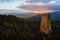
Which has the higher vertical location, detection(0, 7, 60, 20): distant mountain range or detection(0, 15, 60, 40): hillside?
detection(0, 7, 60, 20): distant mountain range

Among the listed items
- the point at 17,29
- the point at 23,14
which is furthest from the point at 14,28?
the point at 23,14

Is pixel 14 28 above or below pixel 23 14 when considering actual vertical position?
below

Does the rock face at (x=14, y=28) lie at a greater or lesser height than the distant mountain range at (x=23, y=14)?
lesser

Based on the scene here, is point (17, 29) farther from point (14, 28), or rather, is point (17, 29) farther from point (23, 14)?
point (23, 14)

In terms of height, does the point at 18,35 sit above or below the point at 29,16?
below

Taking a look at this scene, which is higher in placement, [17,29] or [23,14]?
[23,14]

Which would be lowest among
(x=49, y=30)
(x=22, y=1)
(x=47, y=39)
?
(x=47, y=39)

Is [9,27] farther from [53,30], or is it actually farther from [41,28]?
[53,30]

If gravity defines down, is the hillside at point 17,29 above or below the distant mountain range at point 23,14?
below

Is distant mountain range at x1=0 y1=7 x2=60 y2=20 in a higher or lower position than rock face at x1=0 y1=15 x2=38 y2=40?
higher

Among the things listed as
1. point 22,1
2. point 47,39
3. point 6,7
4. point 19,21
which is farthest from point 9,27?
point 47,39

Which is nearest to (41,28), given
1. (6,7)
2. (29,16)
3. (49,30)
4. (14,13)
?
(49,30)
